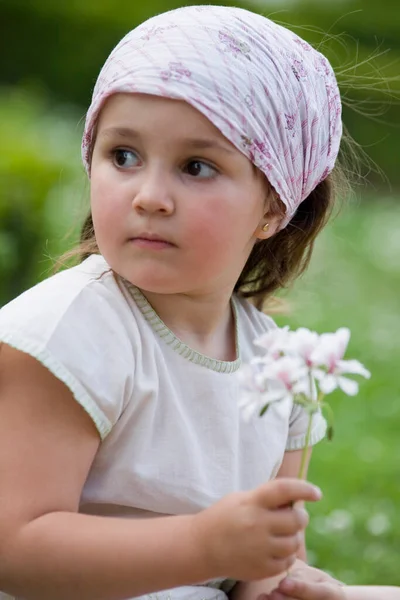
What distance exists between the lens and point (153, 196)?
238 cm

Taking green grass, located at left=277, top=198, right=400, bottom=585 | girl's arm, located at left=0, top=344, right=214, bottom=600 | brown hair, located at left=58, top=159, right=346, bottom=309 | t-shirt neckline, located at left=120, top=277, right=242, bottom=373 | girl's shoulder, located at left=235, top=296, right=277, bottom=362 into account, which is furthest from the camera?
green grass, located at left=277, top=198, right=400, bottom=585

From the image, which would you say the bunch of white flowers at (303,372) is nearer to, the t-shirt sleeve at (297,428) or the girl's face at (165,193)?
the girl's face at (165,193)

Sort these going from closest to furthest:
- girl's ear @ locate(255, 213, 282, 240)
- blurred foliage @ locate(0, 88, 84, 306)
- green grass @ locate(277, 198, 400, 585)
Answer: girl's ear @ locate(255, 213, 282, 240)
green grass @ locate(277, 198, 400, 585)
blurred foliage @ locate(0, 88, 84, 306)

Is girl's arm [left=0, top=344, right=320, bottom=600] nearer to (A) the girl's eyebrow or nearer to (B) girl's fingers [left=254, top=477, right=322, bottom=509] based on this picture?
(B) girl's fingers [left=254, top=477, right=322, bottom=509]

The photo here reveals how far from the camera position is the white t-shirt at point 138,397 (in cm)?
235

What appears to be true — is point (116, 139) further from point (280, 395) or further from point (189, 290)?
point (280, 395)

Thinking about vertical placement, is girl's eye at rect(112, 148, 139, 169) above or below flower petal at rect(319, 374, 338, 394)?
above

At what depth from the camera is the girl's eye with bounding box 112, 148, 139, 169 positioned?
2.49 meters

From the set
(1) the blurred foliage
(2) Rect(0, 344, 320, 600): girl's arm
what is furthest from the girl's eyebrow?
(1) the blurred foliage

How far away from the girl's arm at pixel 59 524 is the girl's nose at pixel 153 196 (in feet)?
1.32

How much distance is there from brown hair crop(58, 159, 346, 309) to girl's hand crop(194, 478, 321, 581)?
3.57ft

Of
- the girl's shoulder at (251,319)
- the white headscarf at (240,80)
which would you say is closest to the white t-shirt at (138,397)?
the girl's shoulder at (251,319)

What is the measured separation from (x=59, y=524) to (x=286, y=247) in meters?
1.17

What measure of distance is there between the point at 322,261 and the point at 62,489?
695 centimetres
